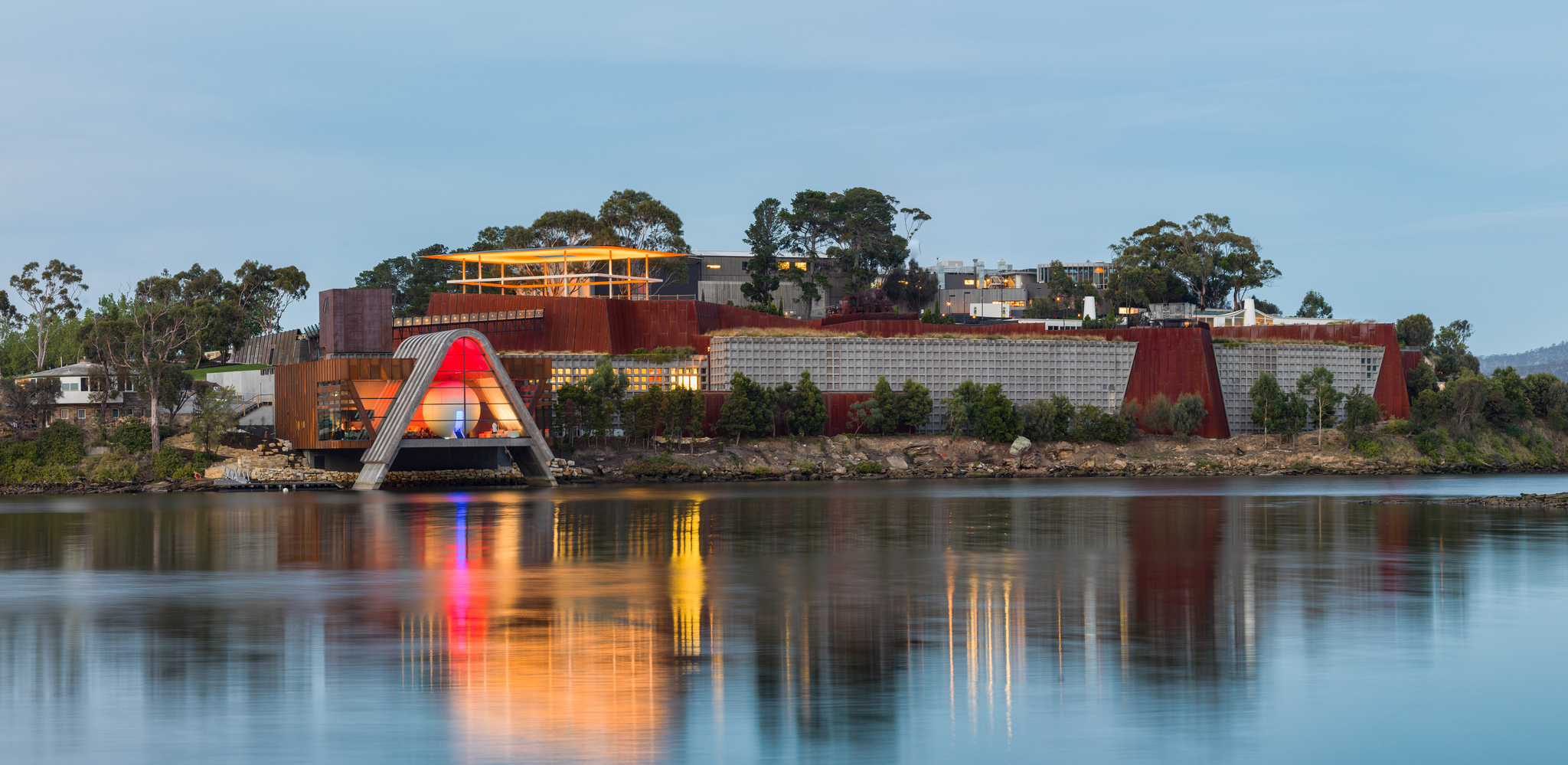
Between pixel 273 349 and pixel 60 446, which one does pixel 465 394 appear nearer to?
pixel 60 446

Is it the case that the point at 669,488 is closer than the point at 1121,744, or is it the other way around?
the point at 1121,744

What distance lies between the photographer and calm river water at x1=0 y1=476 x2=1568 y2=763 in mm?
13445

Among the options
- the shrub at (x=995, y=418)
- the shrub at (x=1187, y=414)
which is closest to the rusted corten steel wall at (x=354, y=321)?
the shrub at (x=995, y=418)

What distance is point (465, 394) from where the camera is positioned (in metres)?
67.1

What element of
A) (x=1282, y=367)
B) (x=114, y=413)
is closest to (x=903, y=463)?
(x=1282, y=367)

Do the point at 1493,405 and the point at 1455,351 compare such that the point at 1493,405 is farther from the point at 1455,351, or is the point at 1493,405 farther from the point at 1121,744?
the point at 1121,744

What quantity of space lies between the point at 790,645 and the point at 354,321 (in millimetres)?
60835

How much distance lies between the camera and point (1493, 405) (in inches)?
3637

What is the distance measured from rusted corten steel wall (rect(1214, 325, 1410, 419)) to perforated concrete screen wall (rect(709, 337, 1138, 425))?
9.49 metres

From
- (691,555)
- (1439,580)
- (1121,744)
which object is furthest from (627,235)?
(1121,744)

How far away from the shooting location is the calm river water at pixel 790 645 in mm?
13445

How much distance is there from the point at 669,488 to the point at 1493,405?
196 feet

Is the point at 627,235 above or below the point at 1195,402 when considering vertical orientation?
above

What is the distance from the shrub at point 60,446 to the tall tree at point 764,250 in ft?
176
